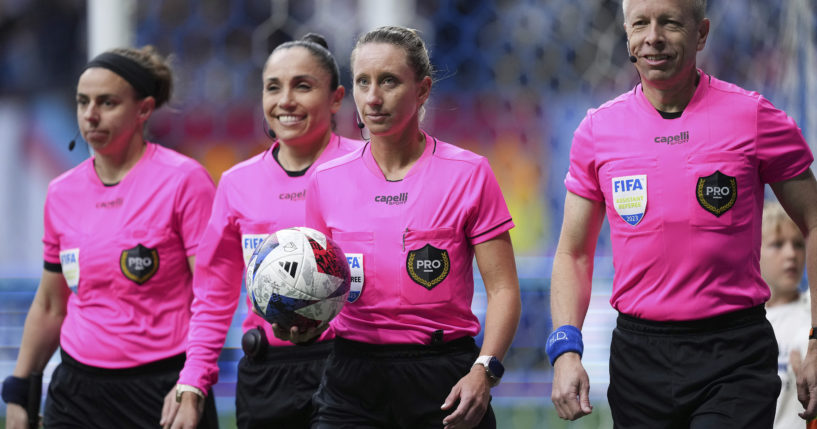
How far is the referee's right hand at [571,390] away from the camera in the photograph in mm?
2871

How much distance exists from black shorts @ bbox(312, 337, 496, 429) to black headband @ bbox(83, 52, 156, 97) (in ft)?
5.37

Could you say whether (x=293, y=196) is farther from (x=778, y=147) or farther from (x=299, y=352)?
(x=778, y=147)

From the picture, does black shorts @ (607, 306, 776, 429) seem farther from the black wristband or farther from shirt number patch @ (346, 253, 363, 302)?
the black wristband

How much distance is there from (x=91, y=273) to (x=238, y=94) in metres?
4.75

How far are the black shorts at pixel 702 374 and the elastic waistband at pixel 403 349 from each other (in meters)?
0.45

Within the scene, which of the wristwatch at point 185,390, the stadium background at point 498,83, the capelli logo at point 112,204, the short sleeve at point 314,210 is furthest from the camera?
the stadium background at point 498,83

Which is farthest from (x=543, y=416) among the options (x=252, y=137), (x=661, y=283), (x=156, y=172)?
(x=661, y=283)

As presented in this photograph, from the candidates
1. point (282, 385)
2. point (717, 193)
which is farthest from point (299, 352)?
point (717, 193)

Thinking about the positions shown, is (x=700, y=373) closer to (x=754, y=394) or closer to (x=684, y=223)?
(x=754, y=394)

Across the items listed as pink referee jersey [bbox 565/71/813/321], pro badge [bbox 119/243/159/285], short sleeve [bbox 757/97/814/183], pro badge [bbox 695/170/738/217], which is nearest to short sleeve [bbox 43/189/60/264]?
pro badge [bbox 119/243/159/285]

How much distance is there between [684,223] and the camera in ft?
9.64

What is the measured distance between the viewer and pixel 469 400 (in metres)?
2.85

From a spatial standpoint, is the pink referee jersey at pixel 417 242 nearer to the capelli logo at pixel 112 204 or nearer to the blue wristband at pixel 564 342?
the blue wristband at pixel 564 342

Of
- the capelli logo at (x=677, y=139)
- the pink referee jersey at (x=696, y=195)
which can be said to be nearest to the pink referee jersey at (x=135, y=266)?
the pink referee jersey at (x=696, y=195)
